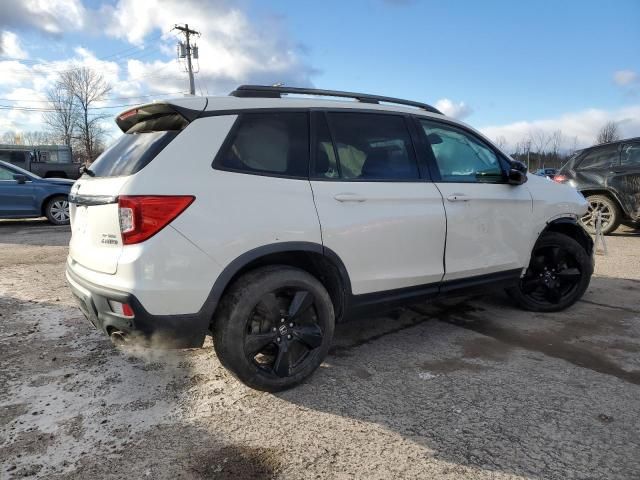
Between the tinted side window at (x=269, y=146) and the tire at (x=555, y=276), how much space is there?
277 cm

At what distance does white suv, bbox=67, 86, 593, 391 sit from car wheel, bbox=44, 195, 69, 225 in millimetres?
8763

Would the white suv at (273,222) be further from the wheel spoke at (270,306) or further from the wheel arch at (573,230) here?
the wheel arch at (573,230)

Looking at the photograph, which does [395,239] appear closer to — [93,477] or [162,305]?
[162,305]

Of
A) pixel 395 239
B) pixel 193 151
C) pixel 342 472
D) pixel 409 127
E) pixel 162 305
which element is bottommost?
pixel 342 472

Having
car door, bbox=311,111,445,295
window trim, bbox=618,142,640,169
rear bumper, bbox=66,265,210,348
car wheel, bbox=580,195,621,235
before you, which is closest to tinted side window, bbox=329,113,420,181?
car door, bbox=311,111,445,295

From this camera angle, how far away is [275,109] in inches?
119

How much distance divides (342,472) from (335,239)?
4.47 feet

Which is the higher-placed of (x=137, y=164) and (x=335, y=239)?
(x=137, y=164)

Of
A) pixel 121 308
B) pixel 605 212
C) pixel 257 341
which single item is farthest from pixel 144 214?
pixel 605 212

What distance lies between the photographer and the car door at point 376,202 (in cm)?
308

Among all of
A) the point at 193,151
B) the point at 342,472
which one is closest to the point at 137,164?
the point at 193,151

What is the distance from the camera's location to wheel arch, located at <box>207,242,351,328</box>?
268cm

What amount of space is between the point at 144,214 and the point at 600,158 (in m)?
9.40

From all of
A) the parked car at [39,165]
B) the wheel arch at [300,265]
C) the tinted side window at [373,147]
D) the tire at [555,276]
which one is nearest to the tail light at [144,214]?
the wheel arch at [300,265]
